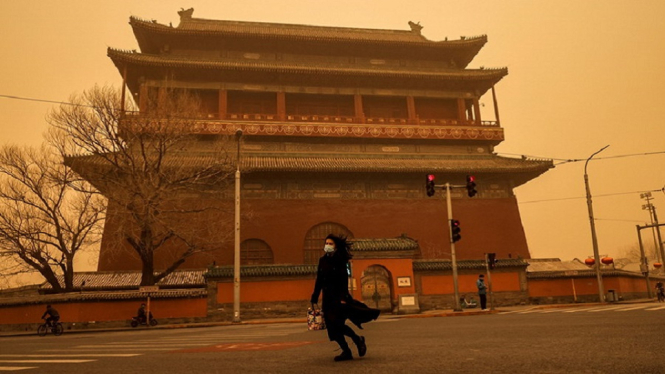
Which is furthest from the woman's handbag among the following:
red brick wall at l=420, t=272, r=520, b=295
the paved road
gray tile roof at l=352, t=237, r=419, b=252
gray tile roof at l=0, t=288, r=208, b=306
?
red brick wall at l=420, t=272, r=520, b=295

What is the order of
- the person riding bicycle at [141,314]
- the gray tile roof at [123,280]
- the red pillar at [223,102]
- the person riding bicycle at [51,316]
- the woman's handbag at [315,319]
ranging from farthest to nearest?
the red pillar at [223,102] → the gray tile roof at [123,280] → the person riding bicycle at [141,314] → the person riding bicycle at [51,316] → the woman's handbag at [315,319]

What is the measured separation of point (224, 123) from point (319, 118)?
17.3 feet

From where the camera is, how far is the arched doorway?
19547 millimetres

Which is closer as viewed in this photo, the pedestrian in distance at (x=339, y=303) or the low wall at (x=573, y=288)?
the pedestrian in distance at (x=339, y=303)

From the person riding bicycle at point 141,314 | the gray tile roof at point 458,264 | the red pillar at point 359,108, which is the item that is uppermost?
the red pillar at point 359,108

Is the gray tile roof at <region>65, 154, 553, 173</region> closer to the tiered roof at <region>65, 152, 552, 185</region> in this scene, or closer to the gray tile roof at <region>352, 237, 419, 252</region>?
the tiered roof at <region>65, 152, 552, 185</region>

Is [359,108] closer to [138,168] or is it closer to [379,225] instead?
[379,225]

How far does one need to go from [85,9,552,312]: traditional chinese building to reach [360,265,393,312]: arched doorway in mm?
4462

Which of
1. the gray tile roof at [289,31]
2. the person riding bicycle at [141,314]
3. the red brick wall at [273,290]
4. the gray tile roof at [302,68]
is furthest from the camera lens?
the gray tile roof at [289,31]

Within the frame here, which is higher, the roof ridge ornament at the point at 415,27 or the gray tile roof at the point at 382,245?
the roof ridge ornament at the point at 415,27

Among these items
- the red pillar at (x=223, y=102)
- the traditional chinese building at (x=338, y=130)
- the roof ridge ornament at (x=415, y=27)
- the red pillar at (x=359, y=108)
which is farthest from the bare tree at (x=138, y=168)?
the roof ridge ornament at (x=415, y=27)

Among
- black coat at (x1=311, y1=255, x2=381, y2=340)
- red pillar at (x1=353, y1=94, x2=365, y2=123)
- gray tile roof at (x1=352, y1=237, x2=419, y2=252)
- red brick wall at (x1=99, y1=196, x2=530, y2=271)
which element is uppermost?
red pillar at (x1=353, y1=94, x2=365, y2=123)

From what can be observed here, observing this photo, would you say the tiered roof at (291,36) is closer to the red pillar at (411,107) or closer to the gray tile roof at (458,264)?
the red pillar at (411,107)

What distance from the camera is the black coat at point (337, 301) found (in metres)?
4.96
